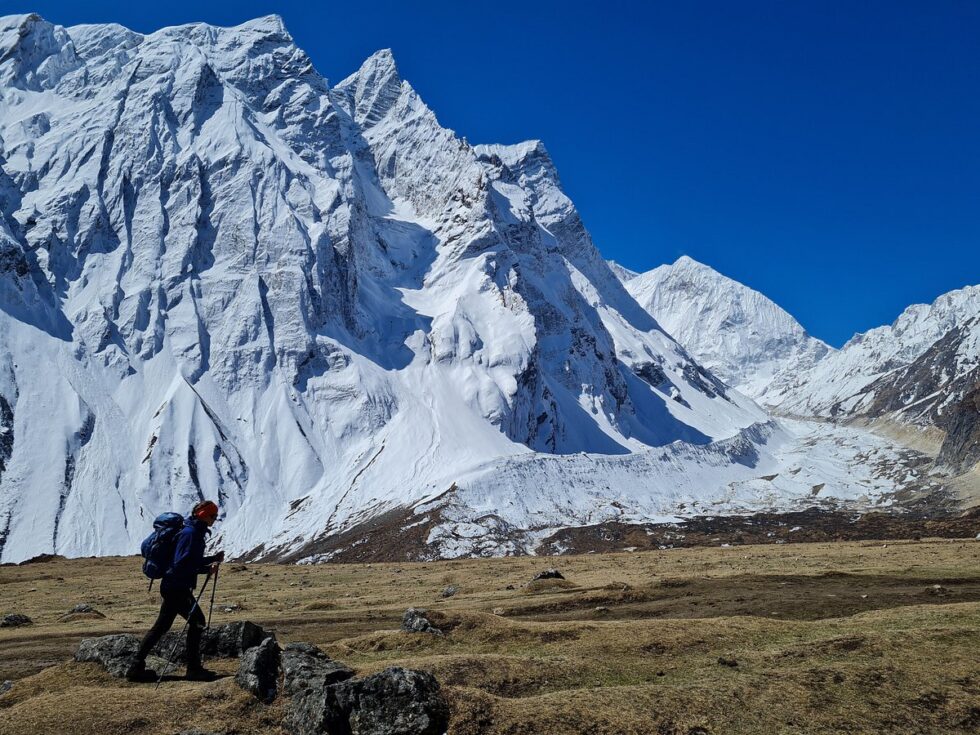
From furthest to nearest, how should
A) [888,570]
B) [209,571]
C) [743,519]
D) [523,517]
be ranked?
[743,519]
[523,517]
[888,570]
[209,571]

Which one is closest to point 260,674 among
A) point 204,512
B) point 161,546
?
point 161,546

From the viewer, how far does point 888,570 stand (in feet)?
128

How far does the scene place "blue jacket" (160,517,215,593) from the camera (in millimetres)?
16656

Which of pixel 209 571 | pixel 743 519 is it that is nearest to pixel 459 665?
pixel 209 571

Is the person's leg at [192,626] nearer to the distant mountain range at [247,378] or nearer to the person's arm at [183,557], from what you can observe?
the person's arm at [183,557]

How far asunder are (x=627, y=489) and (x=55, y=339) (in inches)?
4684

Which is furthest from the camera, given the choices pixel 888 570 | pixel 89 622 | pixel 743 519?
pixel 743 519

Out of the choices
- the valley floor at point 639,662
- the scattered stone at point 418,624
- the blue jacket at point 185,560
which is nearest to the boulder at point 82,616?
the valley floor at point 639,662

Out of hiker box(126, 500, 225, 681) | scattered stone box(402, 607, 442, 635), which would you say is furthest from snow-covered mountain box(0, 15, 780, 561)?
hiker box(126, 500, 225, 681)

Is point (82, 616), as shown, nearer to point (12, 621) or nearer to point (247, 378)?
point (12, 621)

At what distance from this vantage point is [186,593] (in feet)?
55.5

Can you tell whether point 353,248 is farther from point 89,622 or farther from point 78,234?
point 89,622

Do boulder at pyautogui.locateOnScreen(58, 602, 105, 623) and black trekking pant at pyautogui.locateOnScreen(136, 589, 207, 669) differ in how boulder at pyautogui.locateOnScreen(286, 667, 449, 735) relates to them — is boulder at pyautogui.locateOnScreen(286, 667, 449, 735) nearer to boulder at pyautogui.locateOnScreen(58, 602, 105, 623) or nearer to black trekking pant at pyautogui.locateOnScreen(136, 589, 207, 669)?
black trekking pant at pyautogui.locateOnScreen(136, 589, 207, 669)

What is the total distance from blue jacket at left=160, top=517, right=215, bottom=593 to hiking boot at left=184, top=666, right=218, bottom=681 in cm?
192
